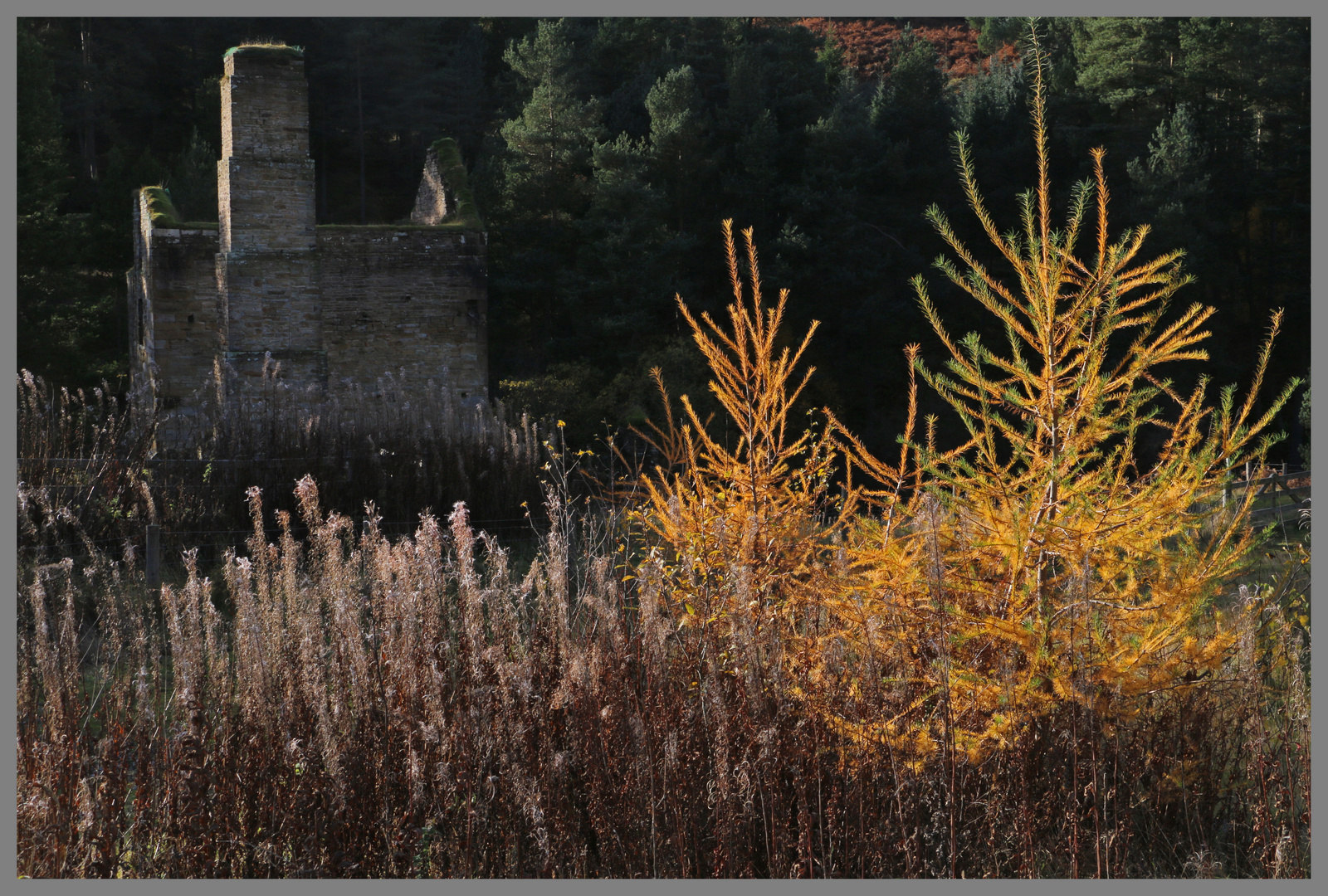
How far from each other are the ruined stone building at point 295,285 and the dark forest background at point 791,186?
4.90 m

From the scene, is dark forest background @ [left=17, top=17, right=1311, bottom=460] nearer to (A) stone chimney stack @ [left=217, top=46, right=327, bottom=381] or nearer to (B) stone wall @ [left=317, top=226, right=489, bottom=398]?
(B) stone wall @ [left=317, top=226, right=489, bottom=398]

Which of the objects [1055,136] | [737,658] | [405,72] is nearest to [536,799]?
[737,658]

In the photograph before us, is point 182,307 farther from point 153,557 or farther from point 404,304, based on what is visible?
point 153,557

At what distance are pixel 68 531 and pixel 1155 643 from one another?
717 centimetres

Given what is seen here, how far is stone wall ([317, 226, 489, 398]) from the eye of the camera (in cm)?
1491

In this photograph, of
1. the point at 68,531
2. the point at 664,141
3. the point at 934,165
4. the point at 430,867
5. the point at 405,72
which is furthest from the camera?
the point at 405,72

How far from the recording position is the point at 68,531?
24.4 feet

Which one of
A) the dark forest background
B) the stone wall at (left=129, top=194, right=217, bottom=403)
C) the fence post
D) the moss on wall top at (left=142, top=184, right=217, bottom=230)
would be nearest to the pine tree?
the dark forest background

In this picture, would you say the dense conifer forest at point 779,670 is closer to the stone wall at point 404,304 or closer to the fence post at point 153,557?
the fence post at point 153,557

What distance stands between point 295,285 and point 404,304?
2.30m

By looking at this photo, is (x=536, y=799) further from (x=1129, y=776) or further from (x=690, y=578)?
(x=1129, y=776)

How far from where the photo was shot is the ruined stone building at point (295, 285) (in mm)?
12500

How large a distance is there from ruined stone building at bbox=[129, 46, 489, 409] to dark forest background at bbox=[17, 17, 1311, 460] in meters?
4.90

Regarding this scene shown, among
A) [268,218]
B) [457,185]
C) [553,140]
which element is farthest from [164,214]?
[553,140]
